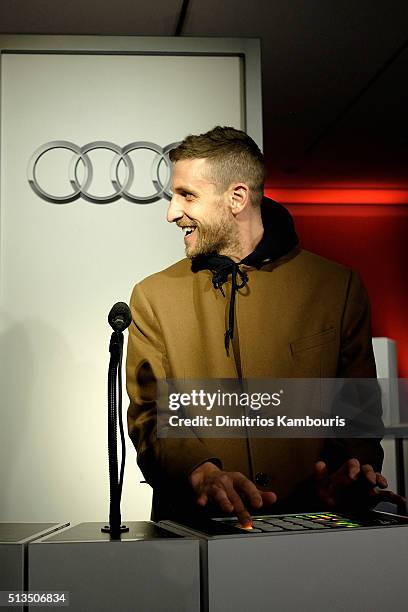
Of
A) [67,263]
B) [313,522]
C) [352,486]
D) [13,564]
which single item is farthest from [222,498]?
[67,263]

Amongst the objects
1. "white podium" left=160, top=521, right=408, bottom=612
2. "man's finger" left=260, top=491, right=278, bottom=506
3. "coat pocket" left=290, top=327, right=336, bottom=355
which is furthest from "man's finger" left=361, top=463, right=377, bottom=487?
"white podium" left=160, top=521, right=408, bottom=612

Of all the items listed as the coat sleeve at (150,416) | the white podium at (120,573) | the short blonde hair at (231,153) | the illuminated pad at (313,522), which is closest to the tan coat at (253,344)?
the coat sleeve at (150,416)

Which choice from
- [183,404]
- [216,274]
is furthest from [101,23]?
[183,404]

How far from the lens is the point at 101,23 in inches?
90.4

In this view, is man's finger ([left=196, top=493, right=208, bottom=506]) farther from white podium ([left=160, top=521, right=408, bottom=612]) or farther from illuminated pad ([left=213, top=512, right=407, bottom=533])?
white podium ([left=160, top=521, right=408, bottom=612])

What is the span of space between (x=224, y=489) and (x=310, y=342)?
1.72ft

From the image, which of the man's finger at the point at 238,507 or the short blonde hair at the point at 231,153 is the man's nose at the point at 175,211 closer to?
the short blonde hair at the point at 231,153

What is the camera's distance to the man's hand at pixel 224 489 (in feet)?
5.24

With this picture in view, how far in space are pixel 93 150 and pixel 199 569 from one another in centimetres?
122

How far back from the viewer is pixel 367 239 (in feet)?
7.14

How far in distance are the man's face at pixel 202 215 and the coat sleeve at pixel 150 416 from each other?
0.24 meters

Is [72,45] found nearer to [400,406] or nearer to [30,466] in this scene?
[30,466]

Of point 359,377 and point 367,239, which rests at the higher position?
point 367,239

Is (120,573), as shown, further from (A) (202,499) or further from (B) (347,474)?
(B) (347,474)
